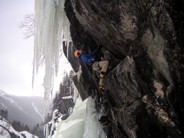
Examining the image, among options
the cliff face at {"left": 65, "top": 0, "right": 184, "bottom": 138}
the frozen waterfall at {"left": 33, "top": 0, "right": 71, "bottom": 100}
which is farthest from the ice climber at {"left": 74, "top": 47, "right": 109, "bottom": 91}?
the frozen waterfall at {"left": 33, "top": 0, "right": 71, "bottom": 100}

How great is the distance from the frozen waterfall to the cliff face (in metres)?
0.99

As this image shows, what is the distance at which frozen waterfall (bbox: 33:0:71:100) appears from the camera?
6.03 meters

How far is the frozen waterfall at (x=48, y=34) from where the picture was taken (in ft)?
19.8

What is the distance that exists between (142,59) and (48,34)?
2471 millimetres

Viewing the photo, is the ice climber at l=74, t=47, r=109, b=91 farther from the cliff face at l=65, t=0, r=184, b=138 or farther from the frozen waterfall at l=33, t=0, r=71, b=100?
the frozen waterfall at l=33, t=0, r=71, b=100

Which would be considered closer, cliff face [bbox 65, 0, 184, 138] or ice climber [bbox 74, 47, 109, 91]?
cliff face [bbox 65, 0, 184, 138]

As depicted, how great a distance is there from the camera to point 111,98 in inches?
214

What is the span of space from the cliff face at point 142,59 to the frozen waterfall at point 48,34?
3.25 ft

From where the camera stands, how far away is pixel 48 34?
20.2 feet

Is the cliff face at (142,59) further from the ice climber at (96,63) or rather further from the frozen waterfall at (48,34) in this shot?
the frozen waterfall at (48,34)

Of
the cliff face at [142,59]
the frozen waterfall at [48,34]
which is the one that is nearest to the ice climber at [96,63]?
the cliff face at [142,59]

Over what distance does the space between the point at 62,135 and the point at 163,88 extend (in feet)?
12.9

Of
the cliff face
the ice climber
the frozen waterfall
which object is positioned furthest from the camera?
the frozen waterfall

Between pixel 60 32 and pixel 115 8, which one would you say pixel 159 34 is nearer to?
pixel 115 8
